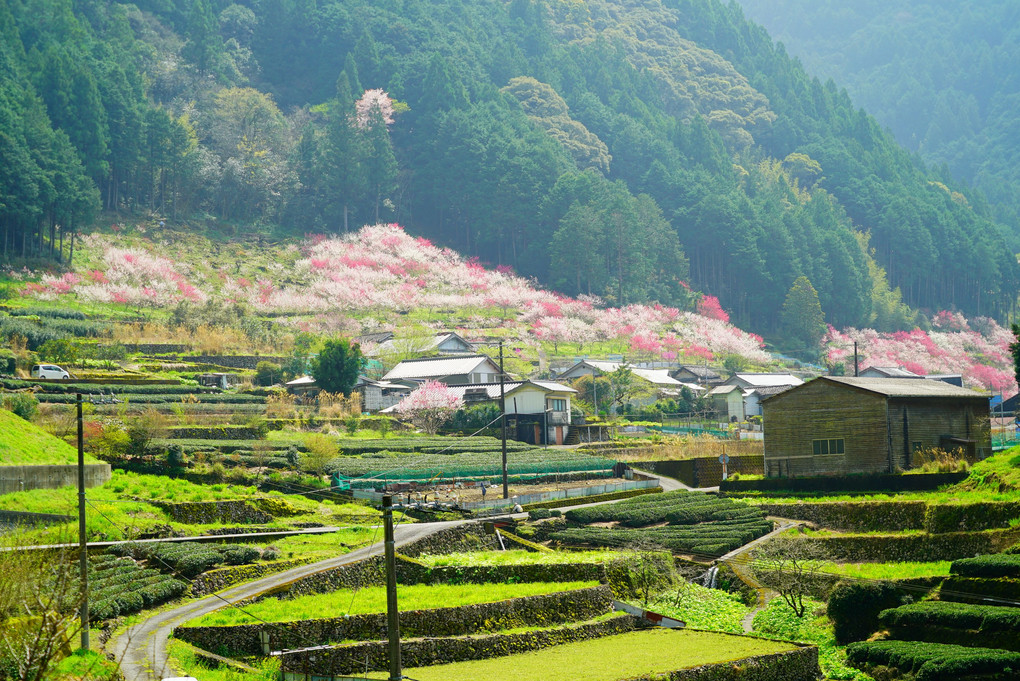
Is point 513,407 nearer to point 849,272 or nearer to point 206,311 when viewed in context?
point 206,311

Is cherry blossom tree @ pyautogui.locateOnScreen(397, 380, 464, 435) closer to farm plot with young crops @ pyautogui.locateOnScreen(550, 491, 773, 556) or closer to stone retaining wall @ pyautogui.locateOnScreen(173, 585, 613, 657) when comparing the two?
farm plot with young crops @ pyautogui.locateOnScreen(550, 491, 773, 556)

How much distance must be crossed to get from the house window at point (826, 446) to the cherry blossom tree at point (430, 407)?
68.3 ft

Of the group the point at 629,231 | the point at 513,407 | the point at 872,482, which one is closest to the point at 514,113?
the point at 629,231

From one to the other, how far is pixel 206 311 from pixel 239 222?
94.6 ft

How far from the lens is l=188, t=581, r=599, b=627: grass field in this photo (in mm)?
22609

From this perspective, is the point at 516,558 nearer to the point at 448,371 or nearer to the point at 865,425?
the point at 865,425

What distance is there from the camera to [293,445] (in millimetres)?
43844

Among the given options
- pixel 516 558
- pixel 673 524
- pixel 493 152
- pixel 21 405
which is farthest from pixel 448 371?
pixel 493 152

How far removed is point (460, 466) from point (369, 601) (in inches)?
746

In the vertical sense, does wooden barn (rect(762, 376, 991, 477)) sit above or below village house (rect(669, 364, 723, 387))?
below

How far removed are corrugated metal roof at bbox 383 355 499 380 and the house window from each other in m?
25.1

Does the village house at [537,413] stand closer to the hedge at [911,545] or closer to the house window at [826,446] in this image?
the house window at [826,446]

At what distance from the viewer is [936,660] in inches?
821

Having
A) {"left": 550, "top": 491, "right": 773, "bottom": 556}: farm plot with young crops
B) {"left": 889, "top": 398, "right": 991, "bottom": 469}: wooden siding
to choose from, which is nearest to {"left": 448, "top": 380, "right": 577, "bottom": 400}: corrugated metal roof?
{"left": 550, "top": 491, "right": 773, "bottom": 556}: farm plot with young crops
